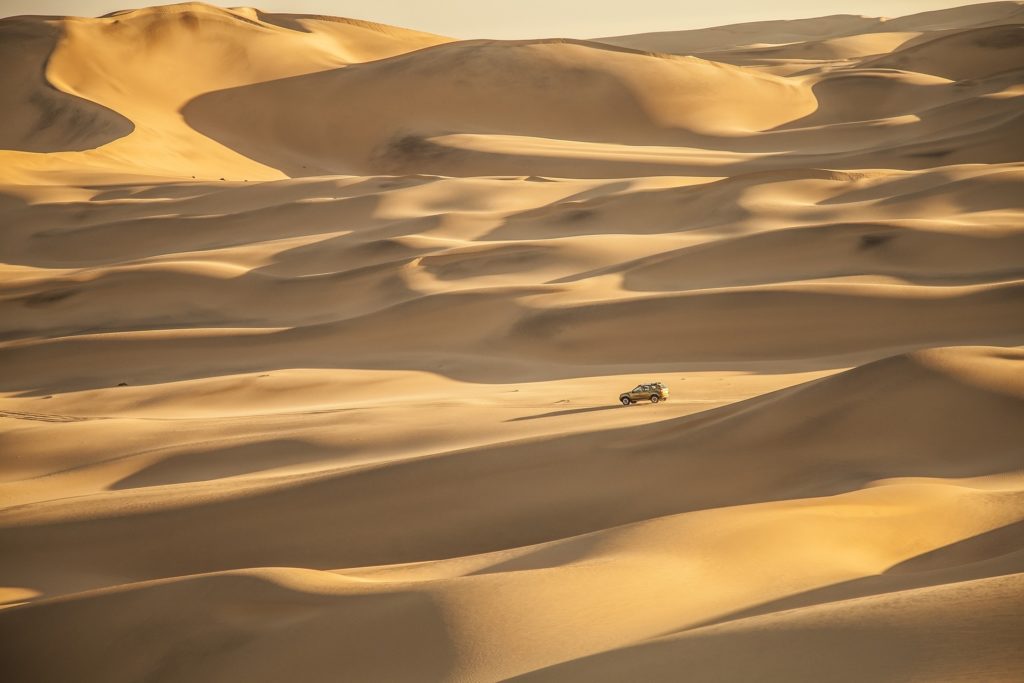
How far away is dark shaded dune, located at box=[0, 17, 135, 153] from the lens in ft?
110

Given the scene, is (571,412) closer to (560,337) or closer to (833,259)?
(560,337)

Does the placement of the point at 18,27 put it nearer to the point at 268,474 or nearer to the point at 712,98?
the point at 712,98

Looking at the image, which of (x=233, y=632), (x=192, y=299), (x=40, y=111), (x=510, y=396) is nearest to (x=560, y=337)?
(x=510, y=396)

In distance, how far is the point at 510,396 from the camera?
11938 millimetres

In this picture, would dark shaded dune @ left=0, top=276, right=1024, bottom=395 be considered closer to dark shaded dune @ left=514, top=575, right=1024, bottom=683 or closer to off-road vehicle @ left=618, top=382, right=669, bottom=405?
off-road vehicle @ left=618, top=382, right=669, bottom=405

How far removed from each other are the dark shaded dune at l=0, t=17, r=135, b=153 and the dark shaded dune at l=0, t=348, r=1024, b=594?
27.3 metres

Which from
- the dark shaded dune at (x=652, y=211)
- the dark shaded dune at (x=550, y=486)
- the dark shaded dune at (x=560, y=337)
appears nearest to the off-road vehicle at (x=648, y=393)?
the dark shaded dune at (x=550, y=486)

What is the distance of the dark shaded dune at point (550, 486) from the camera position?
7.48m

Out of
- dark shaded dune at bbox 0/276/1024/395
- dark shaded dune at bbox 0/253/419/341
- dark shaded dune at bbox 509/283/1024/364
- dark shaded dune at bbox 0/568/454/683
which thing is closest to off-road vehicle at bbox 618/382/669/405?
dark shaded dune at bbox 0/276/1024/395

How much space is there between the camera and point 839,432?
8102 millimetres

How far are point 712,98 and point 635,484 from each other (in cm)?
3357

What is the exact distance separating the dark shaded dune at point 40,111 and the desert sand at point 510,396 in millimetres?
170

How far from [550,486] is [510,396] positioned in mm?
4088

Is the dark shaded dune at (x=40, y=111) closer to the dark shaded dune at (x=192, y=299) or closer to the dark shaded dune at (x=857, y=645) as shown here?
the dark shaded dune at (x=192, y=299)
